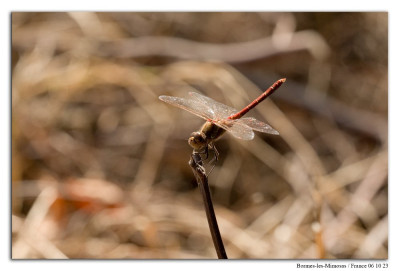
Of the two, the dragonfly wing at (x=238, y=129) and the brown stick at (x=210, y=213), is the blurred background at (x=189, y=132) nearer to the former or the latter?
the dragonfly wing at (x=238, y=129)

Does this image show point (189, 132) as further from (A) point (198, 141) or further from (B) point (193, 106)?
(A) point (198, 141)

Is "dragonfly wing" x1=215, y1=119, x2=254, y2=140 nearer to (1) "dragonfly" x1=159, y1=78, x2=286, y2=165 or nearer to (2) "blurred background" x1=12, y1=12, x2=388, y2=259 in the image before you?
(1) "dragonfly" x1=159, y1=78, x2=286, y2=165

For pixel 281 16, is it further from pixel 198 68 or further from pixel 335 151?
pixel 335 151

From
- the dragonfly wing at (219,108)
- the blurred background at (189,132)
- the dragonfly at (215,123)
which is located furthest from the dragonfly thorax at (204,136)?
the blurred background at (189,132)

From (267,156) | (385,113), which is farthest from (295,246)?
(385,113)

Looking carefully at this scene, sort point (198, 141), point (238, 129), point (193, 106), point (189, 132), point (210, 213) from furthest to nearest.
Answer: point (189, 132)
point (193, 106)
point (238, 129)
point (198, 141)
point (210, 213)

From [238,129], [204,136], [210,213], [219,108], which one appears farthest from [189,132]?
[210,213]

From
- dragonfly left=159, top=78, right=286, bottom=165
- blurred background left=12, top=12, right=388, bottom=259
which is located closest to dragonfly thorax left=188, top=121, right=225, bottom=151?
dragonfly left=159, top=78, right=286, bottom=165
